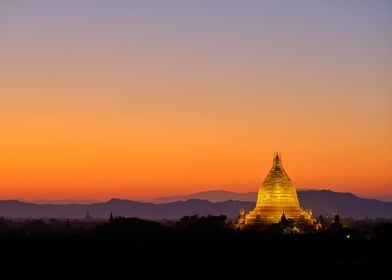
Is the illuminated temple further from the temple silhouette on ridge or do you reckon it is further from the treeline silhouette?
the treeline silhouette

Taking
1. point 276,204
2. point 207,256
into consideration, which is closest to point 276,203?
point 276,204

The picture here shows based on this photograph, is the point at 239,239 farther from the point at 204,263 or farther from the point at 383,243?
the point at 204,263

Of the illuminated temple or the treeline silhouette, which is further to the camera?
the illuminated temple

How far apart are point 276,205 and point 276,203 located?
0.26 meters

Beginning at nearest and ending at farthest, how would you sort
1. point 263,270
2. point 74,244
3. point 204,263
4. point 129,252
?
point 263,270 < point 204,263 < point 129,252 < point 74,244

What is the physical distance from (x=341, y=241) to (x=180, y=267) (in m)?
28.7

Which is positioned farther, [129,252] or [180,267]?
[129,252]

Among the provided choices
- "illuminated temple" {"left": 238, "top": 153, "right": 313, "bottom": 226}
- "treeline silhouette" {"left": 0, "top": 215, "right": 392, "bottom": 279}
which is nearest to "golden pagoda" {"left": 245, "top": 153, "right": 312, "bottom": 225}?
"illuminated temple" {"left": 238, "top": 153, "right": 313, "bottom": 226}

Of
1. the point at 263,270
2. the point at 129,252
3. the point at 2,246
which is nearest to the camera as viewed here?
the point at 263,270

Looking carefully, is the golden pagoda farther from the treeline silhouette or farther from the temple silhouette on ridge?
the treeline silhouette

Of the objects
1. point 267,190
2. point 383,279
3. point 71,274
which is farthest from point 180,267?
point 267,190

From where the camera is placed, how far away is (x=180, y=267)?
69688 mm

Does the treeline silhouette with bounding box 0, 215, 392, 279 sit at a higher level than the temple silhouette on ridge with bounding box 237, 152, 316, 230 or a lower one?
lower

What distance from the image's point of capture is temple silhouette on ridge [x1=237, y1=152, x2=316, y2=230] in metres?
114
